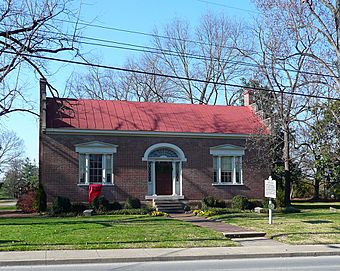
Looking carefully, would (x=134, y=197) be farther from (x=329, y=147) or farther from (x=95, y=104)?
(x=329, y=147)

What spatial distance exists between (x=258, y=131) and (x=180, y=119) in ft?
17.4

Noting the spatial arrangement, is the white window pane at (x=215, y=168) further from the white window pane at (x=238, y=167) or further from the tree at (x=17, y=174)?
Answer: the tree at (x=17, y=174)

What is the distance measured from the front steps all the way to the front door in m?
1.13

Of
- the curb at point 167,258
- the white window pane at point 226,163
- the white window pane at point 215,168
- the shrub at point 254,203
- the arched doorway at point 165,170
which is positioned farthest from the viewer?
the white window pane at point 226,163

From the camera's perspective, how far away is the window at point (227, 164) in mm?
31250

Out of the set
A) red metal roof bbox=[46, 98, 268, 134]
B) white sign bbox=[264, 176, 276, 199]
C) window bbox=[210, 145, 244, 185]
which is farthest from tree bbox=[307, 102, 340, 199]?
white sign bbox=[264, 176, 276, 199]

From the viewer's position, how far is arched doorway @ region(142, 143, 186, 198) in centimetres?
3028

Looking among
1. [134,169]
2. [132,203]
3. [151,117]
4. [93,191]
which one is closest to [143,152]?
[134,169]

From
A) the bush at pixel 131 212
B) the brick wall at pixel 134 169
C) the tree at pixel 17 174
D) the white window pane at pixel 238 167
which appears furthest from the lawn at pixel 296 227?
the tree at pixel 17 174

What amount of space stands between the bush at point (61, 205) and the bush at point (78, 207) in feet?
0.87

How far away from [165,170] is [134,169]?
86.7 inches

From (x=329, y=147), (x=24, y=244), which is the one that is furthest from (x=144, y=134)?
(x=24, y=244)

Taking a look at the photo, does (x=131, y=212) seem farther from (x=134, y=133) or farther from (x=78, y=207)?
(x=134, y=133)

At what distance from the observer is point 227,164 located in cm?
3172
